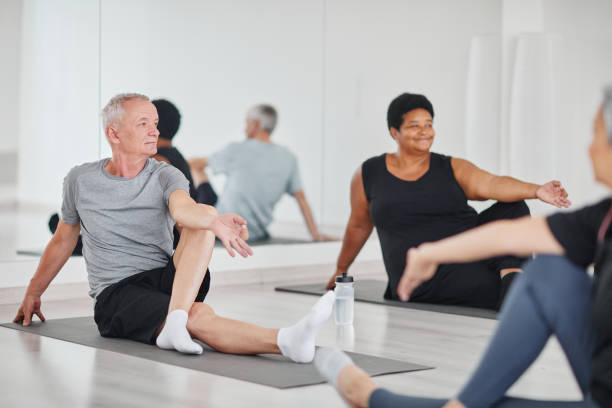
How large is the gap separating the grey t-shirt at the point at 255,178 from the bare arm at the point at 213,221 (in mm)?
2394

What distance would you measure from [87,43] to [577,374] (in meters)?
3.46

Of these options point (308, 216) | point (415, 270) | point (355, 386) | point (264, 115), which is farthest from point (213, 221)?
point (308, 216)

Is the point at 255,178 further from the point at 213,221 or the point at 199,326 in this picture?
the point at 213,221

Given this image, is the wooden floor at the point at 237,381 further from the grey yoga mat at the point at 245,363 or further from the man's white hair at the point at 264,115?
the man's white hair at the point at 264,115

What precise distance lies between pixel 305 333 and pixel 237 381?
24 cm

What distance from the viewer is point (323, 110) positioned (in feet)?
19.0

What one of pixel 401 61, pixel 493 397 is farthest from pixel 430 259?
pixel 401 61

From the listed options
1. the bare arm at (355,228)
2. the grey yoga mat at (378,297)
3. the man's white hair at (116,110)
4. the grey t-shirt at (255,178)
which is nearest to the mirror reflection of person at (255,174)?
the grey t-shirt at (255,178)

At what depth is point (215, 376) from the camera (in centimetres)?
265

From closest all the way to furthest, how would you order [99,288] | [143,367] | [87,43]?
[143,367] < [99,288] < [87,43]

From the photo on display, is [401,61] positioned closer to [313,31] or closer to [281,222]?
[313,31]

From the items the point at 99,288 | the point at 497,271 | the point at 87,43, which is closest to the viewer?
the point at 99,288

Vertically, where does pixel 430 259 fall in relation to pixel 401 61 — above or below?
below

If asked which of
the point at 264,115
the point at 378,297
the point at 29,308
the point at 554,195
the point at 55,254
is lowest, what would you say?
the point at 378,297
